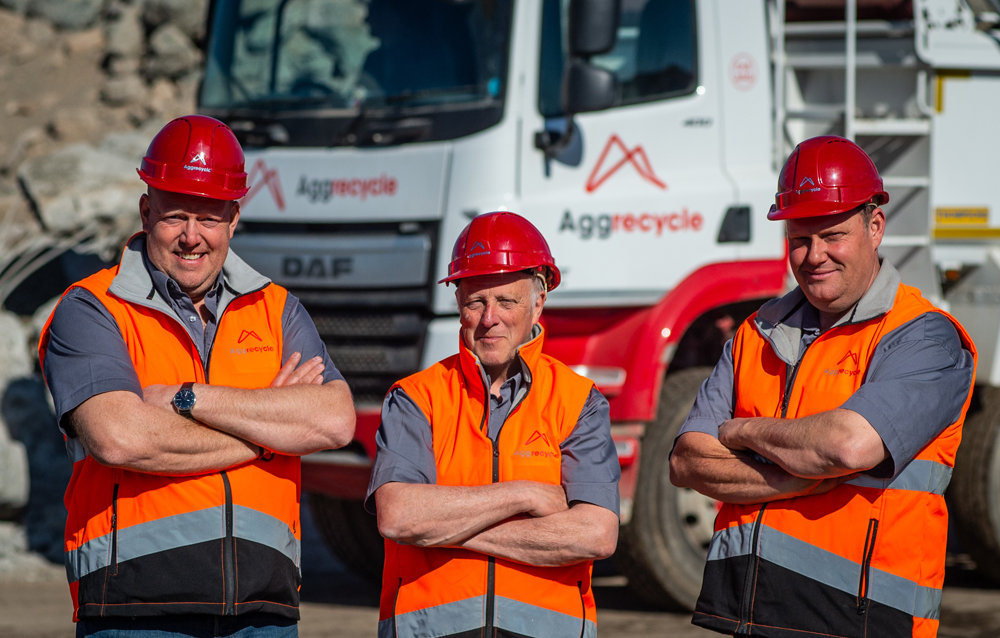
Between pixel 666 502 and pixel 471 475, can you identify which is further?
pixel 666 502

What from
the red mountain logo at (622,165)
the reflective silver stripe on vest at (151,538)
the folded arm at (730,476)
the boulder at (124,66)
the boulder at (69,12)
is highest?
the boulder at (69,12)

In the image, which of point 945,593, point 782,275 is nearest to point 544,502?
point 782,275

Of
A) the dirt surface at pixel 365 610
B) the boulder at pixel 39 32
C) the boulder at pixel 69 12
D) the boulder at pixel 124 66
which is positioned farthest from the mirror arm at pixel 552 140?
the boulder at pixel 39 32

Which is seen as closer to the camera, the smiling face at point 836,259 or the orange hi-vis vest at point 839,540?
the orange hi-vis vest at point 839,540

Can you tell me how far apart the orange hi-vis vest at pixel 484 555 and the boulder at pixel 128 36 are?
19.5m

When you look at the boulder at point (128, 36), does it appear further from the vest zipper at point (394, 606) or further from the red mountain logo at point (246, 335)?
the vest zipper at point (394, 606)

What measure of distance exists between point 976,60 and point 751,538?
13.4ft

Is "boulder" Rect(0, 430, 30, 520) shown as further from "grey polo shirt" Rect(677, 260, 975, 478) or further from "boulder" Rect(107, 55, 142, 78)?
"boulder" Rect(107, 55, 142, 78)

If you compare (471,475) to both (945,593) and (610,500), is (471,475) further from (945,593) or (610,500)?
(945,593)

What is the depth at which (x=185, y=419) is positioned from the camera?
3.03m

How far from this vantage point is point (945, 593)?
7176 mm

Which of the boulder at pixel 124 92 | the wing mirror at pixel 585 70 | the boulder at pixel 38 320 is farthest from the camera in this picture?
the boulder at pixel 124 92

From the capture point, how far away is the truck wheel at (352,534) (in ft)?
25.4

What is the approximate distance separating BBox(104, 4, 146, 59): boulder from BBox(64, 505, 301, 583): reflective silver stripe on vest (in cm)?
1956
